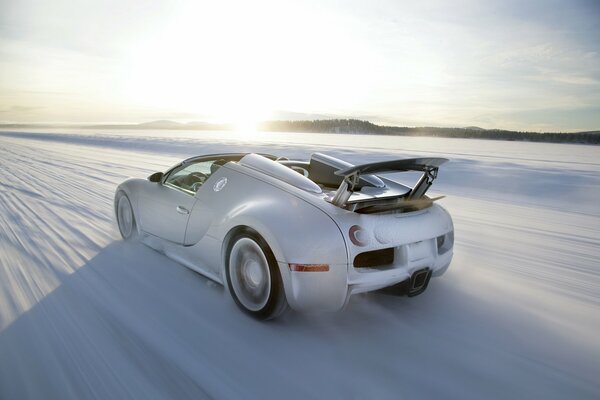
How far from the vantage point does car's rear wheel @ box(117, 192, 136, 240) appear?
4.42 m

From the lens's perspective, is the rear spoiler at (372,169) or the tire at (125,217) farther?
the tire at (125,217)

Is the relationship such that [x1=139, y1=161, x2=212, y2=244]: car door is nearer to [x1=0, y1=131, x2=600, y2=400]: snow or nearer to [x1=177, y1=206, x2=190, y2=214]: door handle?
[x1=177, y1=206, x2=190, y2=214]: door handle

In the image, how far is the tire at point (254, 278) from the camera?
102 inches

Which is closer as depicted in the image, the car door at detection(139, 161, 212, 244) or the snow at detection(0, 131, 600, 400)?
the snow at detection(0, 131, 600, 400)

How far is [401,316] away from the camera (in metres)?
2.88

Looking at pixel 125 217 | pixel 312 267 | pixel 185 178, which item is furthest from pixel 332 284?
pixel 125 217

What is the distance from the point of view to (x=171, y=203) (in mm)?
3652

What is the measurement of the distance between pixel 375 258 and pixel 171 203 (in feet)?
6.54

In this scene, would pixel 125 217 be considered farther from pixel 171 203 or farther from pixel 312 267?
pixel 312 267

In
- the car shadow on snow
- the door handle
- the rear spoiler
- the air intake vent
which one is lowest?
the car shadow on snow

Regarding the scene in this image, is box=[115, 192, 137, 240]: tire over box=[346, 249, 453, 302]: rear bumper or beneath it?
beneath

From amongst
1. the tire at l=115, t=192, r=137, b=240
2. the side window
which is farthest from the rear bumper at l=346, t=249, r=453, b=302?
the tire at l=115, t=192, r=137, b=240

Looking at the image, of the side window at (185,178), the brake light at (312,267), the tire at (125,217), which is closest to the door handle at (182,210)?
the side window at (185,178)

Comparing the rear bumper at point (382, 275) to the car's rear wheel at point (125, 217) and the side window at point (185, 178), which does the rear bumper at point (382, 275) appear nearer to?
the side window at point (185, 178)
